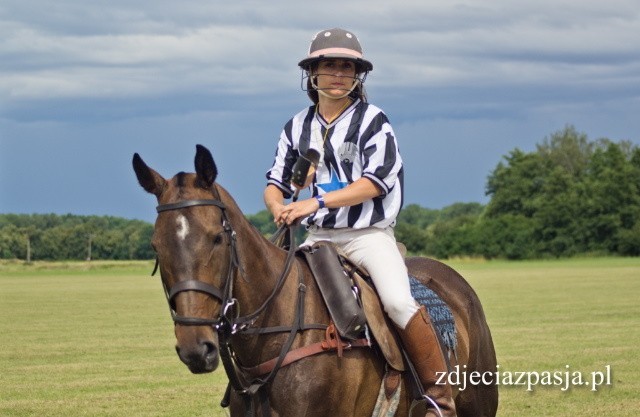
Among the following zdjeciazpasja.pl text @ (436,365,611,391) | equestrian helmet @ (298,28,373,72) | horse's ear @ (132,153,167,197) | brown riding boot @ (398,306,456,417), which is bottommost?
zdjeciazpasja.pl text @ (436,365,611,391)

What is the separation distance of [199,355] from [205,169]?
92 cm

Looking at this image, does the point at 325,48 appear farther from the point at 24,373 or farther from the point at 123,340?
the point at 123,340

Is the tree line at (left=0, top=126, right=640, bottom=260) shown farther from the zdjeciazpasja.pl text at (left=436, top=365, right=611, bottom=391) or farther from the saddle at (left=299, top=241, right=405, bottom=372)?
the saddle at (left=299, top=241, right=405, bottom=372)

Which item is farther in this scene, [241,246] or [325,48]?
[325,48]

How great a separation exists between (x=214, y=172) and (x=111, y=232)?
67866 mm

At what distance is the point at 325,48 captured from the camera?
648 centimetres

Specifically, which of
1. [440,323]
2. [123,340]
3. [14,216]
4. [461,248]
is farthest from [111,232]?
[440,323]

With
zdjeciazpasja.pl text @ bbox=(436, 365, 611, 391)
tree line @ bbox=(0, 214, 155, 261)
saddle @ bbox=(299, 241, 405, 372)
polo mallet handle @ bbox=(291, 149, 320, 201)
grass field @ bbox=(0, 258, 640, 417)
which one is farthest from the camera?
tree line @ bbox=(0, 214, 155, 261)

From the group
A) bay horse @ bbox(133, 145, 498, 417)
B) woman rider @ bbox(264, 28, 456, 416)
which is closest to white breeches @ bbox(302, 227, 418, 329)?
woman rider @ bbox(264, 28, 456, 416)

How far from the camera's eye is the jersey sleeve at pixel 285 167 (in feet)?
21.8

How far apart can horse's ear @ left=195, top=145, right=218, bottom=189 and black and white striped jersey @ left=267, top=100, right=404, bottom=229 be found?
1227 millimetres

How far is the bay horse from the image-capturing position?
5082 mm

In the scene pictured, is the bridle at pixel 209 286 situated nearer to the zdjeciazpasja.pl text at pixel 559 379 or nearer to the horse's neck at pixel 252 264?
the horse's neck at pixel 252 264

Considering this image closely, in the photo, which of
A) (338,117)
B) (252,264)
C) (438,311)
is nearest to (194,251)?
(252,264)
